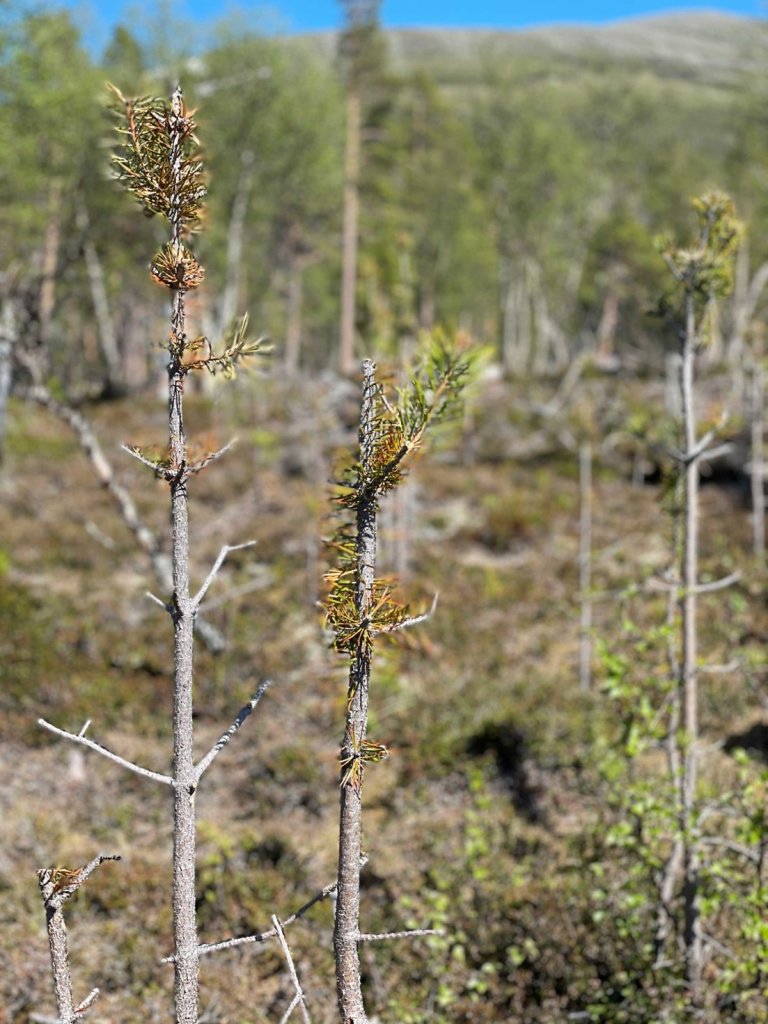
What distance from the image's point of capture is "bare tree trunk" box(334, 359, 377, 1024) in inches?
101

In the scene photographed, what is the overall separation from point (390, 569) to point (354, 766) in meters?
10.0

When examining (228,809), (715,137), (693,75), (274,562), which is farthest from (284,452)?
(693,75)

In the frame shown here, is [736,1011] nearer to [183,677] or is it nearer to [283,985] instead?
[283,985]

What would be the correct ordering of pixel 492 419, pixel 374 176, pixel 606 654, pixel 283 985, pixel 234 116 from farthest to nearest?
1. pixel 374 176
2. pixel 234 116
3. pixel 492 419
4. pixel 283 985
5. pixel 606 654

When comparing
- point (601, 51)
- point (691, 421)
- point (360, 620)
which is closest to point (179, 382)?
point (360, 620)

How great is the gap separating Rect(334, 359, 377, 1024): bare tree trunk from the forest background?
26.2 inches

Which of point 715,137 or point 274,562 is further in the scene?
point 715,137

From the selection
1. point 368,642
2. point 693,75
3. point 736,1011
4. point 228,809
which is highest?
point 693,75

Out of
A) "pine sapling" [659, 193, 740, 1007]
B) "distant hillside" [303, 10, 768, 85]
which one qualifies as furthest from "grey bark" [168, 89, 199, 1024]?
"distant hillside" [303, 10, 768, 85]

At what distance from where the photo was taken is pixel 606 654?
4.45 meters

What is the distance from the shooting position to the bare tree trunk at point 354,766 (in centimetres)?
258

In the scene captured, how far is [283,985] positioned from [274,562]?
8.44 metres

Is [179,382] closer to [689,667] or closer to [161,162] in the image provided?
[161,162]

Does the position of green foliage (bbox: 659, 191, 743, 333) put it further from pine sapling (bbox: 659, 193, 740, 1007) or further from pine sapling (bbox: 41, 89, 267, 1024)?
pine sapling (bbox: 41, 89, 267, 1024)
